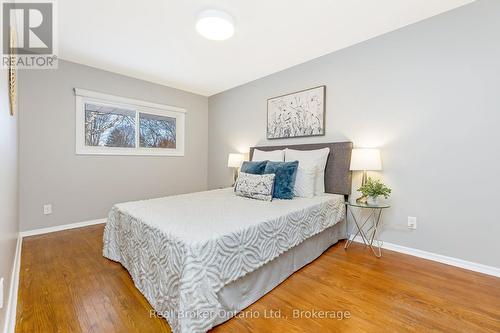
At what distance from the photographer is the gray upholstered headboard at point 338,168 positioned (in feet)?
8.75

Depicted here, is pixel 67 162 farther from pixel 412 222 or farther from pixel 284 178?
pixel 412 222

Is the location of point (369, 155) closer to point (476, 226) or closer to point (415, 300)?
point (476, 226)

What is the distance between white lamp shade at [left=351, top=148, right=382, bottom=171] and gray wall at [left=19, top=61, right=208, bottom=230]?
3.22 metres

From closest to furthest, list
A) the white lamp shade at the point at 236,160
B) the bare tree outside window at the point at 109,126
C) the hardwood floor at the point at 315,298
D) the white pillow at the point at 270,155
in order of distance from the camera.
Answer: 1. the hardwood floor at the point at 315,298
2. the white pillow at the point at 270,155
3. the bare tree outside window at the point at 109,126
4. the white lamp shade at the point at 236,160

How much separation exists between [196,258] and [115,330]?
2.22 feet

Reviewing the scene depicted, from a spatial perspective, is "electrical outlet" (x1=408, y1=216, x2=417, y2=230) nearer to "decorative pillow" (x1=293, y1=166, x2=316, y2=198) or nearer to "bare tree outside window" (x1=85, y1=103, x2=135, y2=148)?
"decorative pillow" (x1=293, y1=166, x2=316, y2=198)

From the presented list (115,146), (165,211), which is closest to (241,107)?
(115,146)

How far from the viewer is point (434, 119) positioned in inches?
85.1

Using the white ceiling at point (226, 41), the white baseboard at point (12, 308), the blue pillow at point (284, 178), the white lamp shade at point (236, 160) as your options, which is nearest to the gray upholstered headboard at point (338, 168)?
the blue pillow at point (284, 178)

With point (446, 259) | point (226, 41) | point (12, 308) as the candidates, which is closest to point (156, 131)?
point (226, 41)

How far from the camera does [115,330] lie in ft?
4.22

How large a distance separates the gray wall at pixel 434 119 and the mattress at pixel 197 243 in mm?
992

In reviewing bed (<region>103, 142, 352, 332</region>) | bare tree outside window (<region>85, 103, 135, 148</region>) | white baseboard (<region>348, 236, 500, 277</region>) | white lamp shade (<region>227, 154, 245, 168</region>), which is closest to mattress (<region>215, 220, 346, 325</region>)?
bed (<region>103, 142, 352, 332</region>)

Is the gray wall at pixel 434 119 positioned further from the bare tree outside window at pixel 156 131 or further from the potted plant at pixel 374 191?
the bare tree outside window at pixel 156 131
